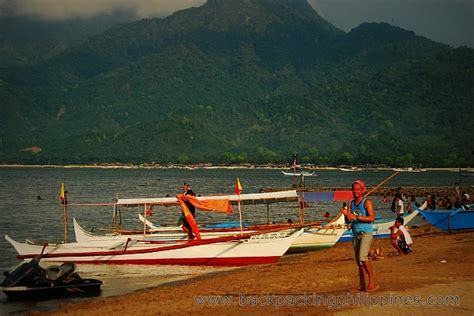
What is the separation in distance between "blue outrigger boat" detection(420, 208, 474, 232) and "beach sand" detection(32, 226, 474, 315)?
15.2ft

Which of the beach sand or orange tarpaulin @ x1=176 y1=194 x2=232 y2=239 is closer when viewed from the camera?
the beach sand

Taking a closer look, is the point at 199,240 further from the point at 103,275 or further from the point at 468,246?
the point at 468,246

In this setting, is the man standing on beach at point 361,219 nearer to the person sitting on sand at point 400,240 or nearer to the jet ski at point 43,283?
the person sitting on sand at point 400,240

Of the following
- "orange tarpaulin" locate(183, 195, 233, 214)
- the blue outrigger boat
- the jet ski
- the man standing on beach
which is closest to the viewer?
the man standing on beach

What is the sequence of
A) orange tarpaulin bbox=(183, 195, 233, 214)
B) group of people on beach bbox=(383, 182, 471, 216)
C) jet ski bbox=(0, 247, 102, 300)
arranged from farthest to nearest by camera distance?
group of people on beach bbox=(383, 182, 471, 216) → orange tarpaulin bbox=(183, 195, 233, 214) → jet ski bbox=(0, 247, 102, 300)

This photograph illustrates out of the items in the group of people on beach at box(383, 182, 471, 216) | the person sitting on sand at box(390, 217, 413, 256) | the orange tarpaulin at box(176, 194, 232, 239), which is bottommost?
the group of people on beach at box(383, 182, 471, 216)

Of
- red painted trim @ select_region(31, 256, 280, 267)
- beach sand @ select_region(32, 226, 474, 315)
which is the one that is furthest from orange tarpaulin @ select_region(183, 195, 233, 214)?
beach sand @ select_region(32, 226, 474, 315)

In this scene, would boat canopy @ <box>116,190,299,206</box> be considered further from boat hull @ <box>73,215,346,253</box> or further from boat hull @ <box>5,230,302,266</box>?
boat hull @ <box>5,230,302,266</box>

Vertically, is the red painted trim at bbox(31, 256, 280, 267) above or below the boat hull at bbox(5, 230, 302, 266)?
below

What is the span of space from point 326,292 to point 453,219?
13054mm

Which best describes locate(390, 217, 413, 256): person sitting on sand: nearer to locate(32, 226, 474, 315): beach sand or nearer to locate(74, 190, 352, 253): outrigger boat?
locate(32, 226, 474, 315): beach sand

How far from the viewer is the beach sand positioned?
12.7 m

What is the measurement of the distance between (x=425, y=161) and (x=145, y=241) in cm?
18472

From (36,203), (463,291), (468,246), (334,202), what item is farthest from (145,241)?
(36,203)
